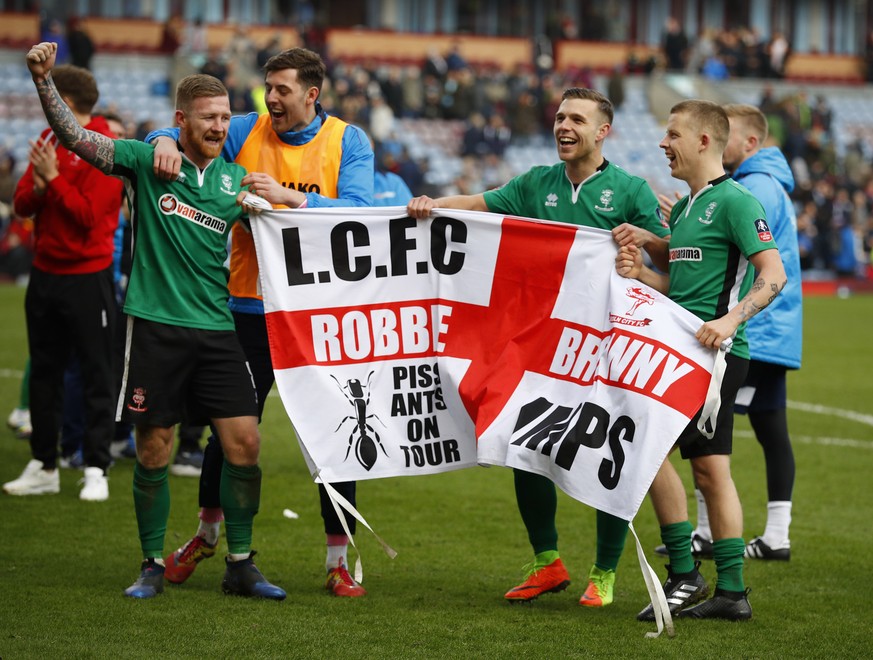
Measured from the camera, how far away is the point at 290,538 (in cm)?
686

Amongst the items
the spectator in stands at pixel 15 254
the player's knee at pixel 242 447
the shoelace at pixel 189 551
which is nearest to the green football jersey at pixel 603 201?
the player's knee at pixel 242 447

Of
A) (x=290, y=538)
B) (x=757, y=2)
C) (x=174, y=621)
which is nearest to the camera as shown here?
(x=174, y=621)

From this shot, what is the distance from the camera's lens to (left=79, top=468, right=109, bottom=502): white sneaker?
25.0 feet

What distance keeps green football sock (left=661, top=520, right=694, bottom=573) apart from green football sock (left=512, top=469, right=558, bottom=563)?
54 cm

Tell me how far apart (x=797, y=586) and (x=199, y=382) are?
303 centimetres

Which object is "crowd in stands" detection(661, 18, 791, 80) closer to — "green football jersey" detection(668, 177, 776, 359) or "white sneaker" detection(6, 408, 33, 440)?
"white sneaker" detection(6, 408, 33, 440)

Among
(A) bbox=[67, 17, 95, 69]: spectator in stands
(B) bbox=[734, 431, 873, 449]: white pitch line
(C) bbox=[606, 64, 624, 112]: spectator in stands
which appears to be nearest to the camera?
(B) bbox=[734, 431, 873, 449]: white pitch line

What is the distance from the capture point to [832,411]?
466 inches

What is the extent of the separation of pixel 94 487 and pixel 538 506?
314 centimetres

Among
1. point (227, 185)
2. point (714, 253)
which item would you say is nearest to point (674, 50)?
point (714, 253)

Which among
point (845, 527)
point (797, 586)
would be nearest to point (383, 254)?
point (797, 586)

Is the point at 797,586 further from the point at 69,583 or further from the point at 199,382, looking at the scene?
the point at 69,583

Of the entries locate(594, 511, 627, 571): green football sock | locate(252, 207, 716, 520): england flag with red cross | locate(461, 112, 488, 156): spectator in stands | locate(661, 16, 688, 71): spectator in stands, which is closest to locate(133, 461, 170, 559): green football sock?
locate(252, 207, 716, 520): england flag with red cross

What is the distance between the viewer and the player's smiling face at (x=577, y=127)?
5.55 meters
